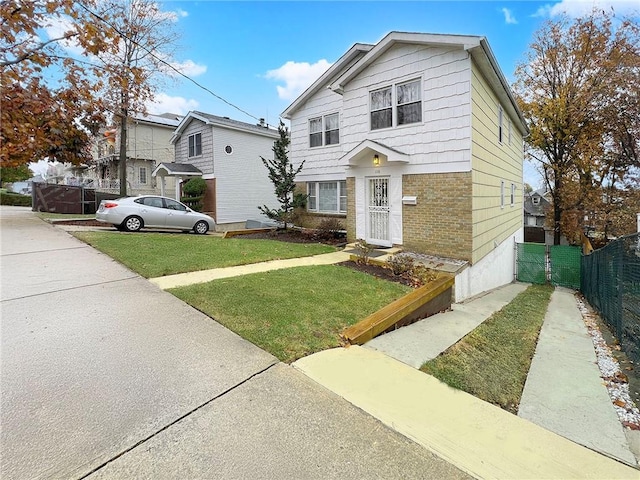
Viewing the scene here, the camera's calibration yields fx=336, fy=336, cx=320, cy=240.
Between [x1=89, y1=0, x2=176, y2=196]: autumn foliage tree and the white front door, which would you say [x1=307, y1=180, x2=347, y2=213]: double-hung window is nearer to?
the white front door

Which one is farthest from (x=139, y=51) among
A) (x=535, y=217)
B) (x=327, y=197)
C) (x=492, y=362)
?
(x=535, y=217)

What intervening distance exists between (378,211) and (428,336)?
6.34 metres

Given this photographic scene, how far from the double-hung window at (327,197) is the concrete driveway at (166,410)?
9925 millimetres

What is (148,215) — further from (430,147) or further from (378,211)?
(430,147)

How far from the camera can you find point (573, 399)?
346 cm

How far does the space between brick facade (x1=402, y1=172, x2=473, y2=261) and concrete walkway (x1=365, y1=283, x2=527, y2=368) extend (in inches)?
88.0

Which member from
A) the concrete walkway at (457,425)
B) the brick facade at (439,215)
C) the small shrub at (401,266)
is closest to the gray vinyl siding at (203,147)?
the brick facade at (439,215)

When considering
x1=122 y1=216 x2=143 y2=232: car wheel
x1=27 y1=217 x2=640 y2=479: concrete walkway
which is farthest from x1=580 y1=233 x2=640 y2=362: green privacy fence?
x1=122 y1=216 x2=143 y2=232: car wheel

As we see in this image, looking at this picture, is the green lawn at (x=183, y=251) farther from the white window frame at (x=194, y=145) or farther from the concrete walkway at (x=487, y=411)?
the white window frame at (x=194, y=145)

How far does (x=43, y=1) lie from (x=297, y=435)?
9866 mm

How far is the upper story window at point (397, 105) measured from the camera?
31.9 feet

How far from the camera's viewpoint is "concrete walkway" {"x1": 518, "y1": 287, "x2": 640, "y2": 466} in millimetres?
2746

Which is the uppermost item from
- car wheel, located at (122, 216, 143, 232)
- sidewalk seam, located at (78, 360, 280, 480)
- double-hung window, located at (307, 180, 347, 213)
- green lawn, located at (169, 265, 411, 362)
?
double-hung window, located at (307, 180, 347, 213)

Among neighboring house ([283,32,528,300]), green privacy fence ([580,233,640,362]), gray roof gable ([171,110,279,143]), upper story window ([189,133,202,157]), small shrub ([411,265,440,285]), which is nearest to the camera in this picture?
green privacy fence ([580,233,640,362])
